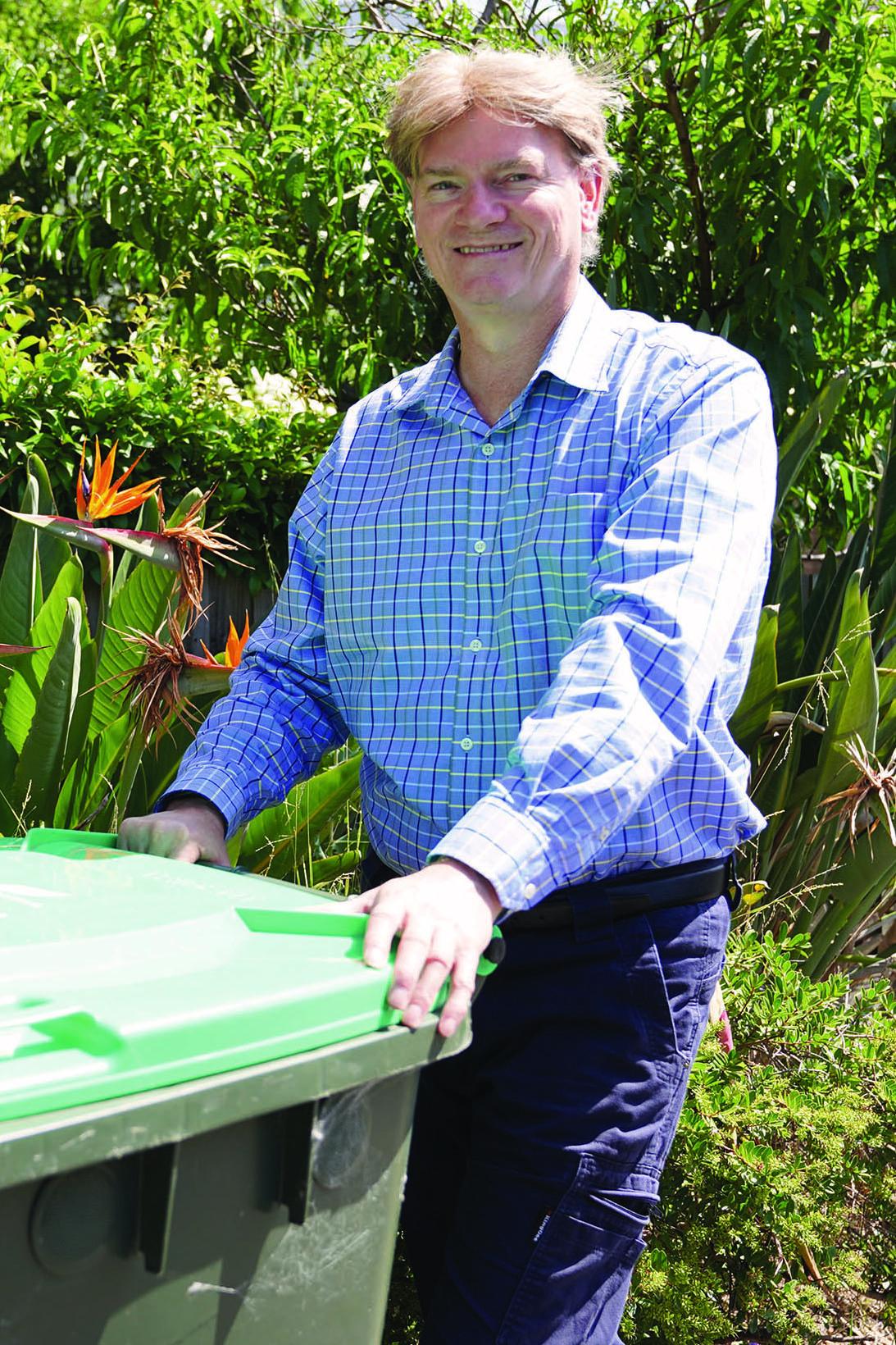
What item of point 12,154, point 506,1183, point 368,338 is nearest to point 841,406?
point 368,338

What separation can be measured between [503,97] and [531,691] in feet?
2.68

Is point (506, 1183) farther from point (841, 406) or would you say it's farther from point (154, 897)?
point (841, 406)

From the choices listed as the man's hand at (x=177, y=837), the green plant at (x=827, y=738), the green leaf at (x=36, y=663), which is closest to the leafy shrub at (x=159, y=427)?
the green leaf at (x=36, y=663)

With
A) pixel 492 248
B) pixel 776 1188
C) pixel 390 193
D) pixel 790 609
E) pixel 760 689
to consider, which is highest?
pixel 390 193

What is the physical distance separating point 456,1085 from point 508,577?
69cm

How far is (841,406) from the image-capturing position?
4.75m

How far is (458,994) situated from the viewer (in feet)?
4.33

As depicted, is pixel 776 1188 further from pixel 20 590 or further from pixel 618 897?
pixel 20 590

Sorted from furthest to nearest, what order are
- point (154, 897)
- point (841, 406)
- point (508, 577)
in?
1. point (841, 406)
2. point (508, 577)
3. point (154, 897)

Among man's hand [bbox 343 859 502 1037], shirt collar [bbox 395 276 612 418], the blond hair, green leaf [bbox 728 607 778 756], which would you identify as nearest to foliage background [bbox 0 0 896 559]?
green leaf [bbox 728 607 778 756]

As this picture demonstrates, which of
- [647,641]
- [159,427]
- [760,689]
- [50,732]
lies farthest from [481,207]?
[159,427]

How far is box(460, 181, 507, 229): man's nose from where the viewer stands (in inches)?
74.3

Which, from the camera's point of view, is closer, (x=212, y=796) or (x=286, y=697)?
(x=212, y=796)

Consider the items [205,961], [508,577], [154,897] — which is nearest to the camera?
[205,961]
